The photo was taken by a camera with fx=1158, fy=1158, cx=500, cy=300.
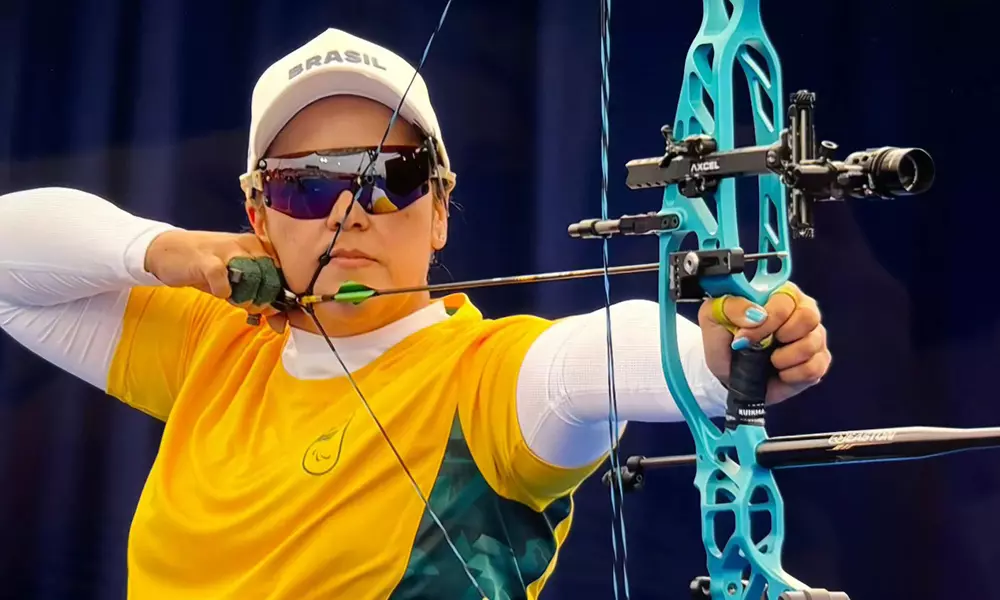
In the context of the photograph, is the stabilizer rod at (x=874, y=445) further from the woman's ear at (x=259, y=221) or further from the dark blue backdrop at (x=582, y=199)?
the woman's ear at (x=259, y=221)

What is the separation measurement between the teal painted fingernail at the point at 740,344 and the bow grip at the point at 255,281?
22.7 inches

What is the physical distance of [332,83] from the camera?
125 cm

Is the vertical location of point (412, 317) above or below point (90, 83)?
below

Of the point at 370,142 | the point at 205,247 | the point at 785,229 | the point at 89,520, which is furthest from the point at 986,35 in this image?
the point at 89,520

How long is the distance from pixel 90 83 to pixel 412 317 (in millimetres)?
888

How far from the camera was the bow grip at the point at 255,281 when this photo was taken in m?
1.22

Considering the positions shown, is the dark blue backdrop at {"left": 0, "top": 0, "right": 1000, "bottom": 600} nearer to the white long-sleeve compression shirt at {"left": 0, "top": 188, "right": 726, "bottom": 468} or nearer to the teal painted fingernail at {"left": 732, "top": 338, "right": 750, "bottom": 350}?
the white long-sleeve compression shirt at {"left": 0, "top": 188, "right": 726, "bottom": 468}

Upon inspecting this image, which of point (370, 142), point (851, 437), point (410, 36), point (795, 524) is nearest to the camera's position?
point (851, 437)

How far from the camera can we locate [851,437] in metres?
0.79

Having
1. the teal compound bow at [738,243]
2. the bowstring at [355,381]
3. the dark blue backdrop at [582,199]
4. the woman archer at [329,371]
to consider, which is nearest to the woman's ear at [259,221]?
the woman archer at [329,371]

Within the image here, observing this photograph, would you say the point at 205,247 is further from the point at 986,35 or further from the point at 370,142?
the point at 986,35

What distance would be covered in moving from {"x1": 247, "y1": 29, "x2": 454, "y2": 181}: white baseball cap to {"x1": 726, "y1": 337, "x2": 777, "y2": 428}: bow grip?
546mm

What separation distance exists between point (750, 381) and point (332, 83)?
61 cm

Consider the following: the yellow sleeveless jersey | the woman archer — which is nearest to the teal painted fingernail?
the woman archer
